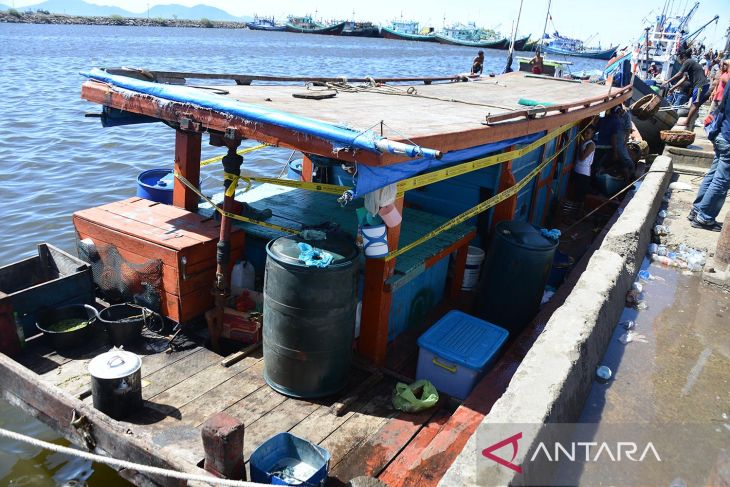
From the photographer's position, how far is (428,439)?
4.04 meters

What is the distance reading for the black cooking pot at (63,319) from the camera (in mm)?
4613

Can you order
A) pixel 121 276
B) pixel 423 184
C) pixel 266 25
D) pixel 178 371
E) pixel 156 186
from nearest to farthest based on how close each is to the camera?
pixel 178 371 → pixel 423 184 → pixel 121 276 → pixel 156 186 → pixel 266 25

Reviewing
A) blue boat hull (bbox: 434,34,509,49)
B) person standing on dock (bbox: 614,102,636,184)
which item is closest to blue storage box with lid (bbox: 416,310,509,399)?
person standing on dock (bbox: 614,102,636,184)

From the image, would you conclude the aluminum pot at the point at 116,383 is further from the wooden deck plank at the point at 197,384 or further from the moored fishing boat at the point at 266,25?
the moored fishing boat at the point at 266,25

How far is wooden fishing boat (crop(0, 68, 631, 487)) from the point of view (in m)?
3.70

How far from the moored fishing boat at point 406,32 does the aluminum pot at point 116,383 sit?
104 metres

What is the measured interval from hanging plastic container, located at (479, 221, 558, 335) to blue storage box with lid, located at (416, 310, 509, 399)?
0.94 m

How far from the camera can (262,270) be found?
5691mm

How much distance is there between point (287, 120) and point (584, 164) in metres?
8.01

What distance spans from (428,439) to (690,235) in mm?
5190

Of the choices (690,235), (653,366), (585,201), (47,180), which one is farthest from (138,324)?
(47,180)

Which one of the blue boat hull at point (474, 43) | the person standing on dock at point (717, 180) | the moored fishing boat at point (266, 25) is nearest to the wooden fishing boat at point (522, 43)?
the blue boat hull at point (474, 43)

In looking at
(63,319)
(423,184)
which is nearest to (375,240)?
(423,184)

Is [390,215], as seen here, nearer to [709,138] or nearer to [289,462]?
[289,462]
